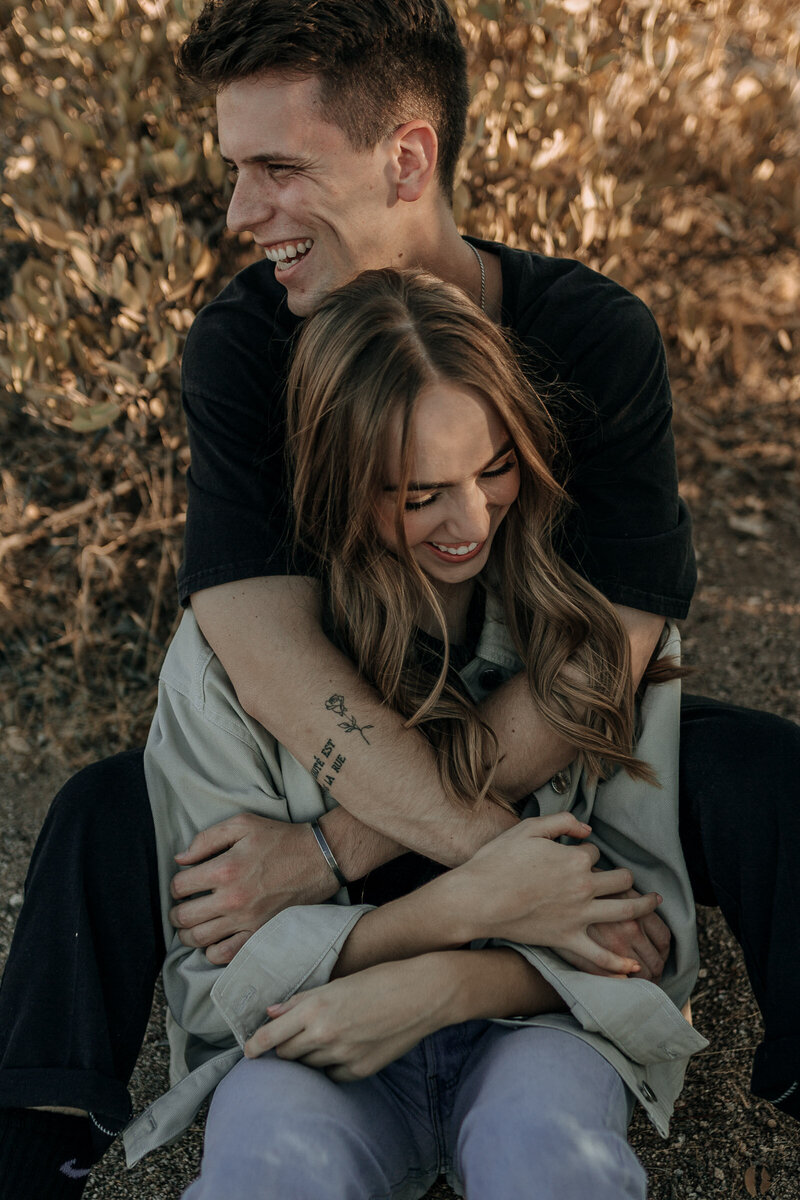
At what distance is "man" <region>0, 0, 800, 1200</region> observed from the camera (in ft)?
6.12

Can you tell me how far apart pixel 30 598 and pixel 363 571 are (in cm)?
161

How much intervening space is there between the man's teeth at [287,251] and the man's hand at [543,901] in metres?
1.22

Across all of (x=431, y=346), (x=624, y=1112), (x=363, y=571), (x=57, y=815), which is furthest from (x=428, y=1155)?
(x=431, y=346)

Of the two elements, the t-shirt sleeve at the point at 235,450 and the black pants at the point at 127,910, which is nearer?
the black pants at the point at 127,910

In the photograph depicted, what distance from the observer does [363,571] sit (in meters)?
2.08

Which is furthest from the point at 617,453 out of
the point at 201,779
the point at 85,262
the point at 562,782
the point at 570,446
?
the point at 85,262

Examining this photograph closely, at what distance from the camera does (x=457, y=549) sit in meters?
2.03

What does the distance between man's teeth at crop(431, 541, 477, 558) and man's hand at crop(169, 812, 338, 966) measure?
0.58 metres

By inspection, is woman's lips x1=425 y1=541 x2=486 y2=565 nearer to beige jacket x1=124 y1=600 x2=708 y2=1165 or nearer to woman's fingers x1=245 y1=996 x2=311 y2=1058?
beige jacket x1=124 y1=600 x2=708 y2=1165

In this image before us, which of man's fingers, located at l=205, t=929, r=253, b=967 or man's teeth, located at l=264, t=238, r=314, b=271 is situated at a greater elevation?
man's teeth, located at l=264, t=238, r=314, b=271

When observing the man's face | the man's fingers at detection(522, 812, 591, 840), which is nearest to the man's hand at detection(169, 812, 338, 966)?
the man's fingers at detection(522, 812, 591, 840)

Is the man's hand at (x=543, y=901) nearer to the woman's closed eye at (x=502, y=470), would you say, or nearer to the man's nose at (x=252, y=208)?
the woman's closed eye at (x=502, y=470)

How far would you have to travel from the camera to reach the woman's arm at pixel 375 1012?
5.82 ft

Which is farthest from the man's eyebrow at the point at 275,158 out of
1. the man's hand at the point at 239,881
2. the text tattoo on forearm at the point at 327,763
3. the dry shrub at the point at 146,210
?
the man's hand at the point at 239,881
